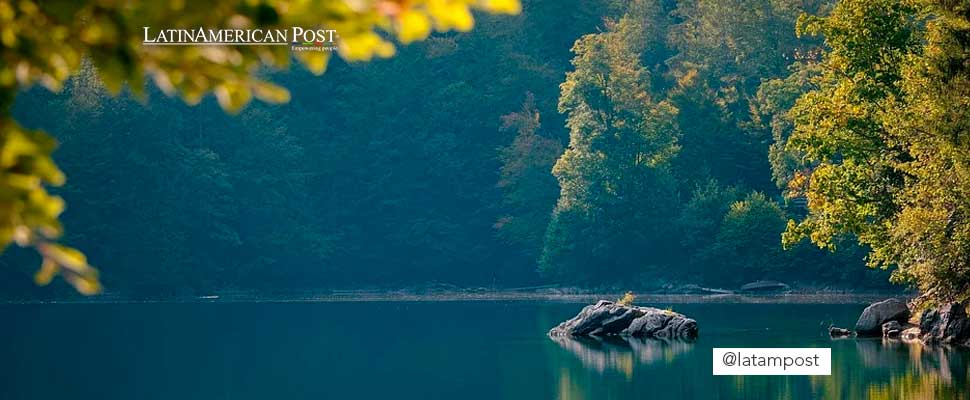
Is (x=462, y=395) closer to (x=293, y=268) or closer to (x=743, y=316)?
(x=743, y=316)

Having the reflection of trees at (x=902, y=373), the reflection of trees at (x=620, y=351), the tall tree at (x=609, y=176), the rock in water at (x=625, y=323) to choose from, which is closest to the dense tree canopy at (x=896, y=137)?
the reflection of trees at (x=902, y=373)

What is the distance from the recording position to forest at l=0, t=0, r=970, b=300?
59.7m

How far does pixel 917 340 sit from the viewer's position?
29.4 metres

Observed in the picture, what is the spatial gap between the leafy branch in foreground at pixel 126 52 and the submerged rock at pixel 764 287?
5303 cm

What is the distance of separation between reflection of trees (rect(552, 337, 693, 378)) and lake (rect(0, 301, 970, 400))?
0.07 metres

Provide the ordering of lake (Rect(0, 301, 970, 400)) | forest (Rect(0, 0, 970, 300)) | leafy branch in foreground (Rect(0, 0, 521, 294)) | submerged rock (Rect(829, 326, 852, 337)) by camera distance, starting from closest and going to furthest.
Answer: leafy branch in foreground (Rect(0, 0, 521, 294))
lake (Rect(0, 301, 970, 400))
submerged rock (Rect(829, 326, 852, 337))
forest (Rect(0, 0, 970, 300))

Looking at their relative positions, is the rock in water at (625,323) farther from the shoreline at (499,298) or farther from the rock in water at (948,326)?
the shoreline at (499,298)

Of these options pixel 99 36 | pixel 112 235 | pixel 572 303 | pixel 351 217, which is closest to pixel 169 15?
pixel 99 36

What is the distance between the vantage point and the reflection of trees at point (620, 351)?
27000 millimetres

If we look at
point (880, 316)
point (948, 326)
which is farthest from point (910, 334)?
point (948, 326)

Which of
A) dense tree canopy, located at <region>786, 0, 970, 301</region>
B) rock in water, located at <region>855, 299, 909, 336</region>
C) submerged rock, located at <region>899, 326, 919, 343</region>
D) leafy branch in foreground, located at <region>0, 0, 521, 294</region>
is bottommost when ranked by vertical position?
submerged rock, located at <region>899, 326, 919, 343</region>

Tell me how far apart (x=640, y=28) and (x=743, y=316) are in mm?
30305

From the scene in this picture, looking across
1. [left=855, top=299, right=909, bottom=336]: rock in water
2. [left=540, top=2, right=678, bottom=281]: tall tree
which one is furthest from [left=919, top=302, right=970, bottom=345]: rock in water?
[left=540, top=2, right=678, bottom=281]: tall tree

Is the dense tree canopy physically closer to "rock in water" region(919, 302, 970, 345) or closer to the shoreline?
"rock in water" region(919, 302, 970, 345)
